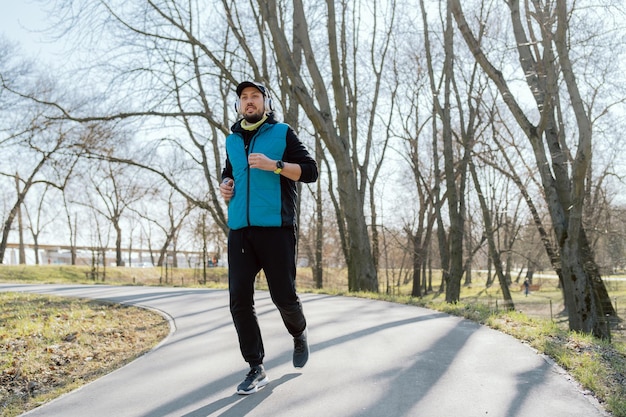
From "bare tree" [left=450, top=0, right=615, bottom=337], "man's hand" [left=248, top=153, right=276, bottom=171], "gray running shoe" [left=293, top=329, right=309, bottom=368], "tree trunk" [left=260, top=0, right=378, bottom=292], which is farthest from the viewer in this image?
"tree trunk" [left=260, top=0, right=378, bottom=292]

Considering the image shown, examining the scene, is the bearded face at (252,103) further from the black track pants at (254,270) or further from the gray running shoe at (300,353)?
the gray running shoe at (300,353)

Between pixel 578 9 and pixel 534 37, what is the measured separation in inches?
95.8

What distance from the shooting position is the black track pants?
3.68 meters

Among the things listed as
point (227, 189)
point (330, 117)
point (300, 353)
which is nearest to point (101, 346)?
point (300, 353)

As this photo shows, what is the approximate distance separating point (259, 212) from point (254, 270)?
0.41m

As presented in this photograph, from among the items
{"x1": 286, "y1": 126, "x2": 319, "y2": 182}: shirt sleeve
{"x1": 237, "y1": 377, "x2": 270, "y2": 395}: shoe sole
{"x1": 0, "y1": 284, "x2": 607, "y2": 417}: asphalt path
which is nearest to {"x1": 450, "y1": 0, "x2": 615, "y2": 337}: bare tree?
{"x1": 0, "y1": 284, "x2": 607, "y2": 417}: asphalt path

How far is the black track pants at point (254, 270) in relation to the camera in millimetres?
3682

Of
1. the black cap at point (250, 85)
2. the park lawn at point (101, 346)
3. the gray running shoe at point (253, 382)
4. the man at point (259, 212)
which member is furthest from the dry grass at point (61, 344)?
the black cap at point (250, 85)

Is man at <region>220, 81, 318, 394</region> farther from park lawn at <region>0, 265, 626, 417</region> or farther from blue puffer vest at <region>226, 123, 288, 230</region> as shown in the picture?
park lawn at <region>0, 265, 626, 417</region>

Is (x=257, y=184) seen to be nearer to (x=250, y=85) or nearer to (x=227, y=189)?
(x=227, y=189)

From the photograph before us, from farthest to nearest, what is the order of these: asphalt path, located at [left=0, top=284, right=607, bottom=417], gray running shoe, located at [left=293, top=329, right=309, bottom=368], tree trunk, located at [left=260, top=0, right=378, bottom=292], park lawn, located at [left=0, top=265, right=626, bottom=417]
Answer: tree trunk, located at [left=260, top=0, right=378, bottom=292] < gray running shoe, located at [left=293, top=329, right=309, bottom=368] < park lawn, located at [left=0, top=265, right=626, bottom=417] < asphalt path, located at [left=0, top=284, right=607, bottom=417]

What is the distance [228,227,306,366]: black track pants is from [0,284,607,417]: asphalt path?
40 centimetres

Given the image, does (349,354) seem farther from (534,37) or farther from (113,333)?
(534,37)

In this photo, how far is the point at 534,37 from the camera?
11664 millimetres
